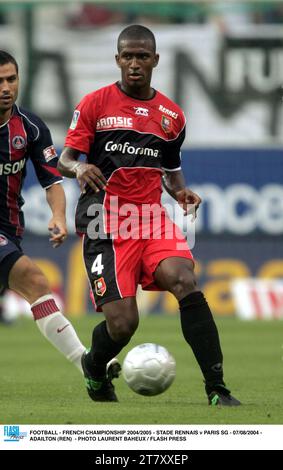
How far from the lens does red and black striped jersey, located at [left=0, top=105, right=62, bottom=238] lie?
8.80 m

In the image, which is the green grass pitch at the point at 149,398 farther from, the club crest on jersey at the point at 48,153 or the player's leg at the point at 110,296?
the club crest on jersey at the point at 48,153

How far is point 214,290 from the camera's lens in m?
20.3

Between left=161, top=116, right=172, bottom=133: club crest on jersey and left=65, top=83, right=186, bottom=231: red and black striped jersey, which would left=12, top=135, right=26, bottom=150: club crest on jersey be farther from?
left=161, top=116, right=172, bottom=133: club crest on jersey

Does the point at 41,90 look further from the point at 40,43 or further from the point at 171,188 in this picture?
the point at 171,188

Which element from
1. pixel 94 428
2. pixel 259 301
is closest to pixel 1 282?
pixel 94 428

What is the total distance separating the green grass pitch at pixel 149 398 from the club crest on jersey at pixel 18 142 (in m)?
1.79

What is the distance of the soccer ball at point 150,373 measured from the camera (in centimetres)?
830

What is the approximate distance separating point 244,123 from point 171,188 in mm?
12605

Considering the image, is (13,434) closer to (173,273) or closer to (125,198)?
(173,273)

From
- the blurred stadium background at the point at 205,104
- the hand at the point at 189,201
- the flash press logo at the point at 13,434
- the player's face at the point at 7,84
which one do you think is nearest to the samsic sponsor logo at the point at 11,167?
the player's face at the point at 7,84

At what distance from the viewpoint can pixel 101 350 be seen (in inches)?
330

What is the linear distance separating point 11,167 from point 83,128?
0.76 meters

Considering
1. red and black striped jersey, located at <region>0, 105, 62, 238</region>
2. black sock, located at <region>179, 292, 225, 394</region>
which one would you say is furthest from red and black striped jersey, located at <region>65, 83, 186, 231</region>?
black sock, located at <region>179, 292, 225, 394</region>

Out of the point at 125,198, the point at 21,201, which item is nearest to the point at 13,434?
the point at 125,198
